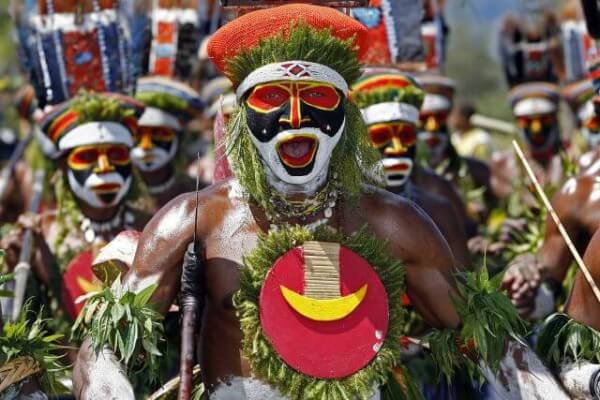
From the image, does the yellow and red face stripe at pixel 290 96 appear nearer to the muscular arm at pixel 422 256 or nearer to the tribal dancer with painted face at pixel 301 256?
the tribal dancer with painted face at pixel 301 256

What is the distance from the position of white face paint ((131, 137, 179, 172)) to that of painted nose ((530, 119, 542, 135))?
317cm

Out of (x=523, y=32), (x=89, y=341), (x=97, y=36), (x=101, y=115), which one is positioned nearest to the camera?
(x=89, y=341)

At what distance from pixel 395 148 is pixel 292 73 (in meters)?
2.45

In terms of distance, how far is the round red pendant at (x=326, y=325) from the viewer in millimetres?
4859

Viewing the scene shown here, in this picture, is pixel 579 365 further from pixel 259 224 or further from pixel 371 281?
pixel 259 224

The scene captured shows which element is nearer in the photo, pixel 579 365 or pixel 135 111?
pixel 579 365

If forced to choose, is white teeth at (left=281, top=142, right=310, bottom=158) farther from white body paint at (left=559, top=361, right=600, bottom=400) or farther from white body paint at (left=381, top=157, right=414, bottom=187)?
white body paint at (left=381, top=157, right=414, bottom=187)

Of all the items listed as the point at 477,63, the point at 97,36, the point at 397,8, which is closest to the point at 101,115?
the point at 97,36

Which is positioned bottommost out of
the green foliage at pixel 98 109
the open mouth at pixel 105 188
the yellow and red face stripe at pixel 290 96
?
the open mouth at pixel 105 188

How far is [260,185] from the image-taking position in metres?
4.99

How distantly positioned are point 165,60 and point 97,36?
6.42ft

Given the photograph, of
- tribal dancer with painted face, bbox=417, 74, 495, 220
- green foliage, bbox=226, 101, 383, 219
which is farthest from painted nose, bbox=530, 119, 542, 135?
green foliage, bbox=226, 101, 383, 219

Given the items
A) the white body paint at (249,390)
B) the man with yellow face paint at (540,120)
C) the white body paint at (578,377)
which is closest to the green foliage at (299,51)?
the white body paint at (249,390)

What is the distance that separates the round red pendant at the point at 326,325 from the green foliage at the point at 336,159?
25 cm
